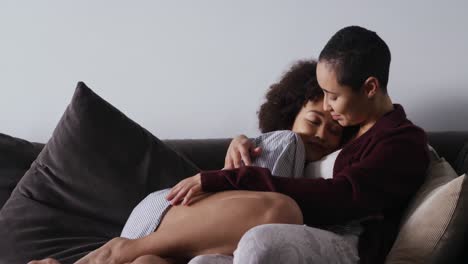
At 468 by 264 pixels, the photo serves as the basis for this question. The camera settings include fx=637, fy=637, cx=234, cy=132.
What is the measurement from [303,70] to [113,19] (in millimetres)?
726

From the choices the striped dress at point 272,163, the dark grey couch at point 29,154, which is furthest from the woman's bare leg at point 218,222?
the dark grey couch at point 29,154

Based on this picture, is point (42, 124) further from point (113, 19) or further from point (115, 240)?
point (115, 240)

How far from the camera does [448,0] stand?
6.03 ft

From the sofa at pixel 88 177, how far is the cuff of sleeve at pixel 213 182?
14.5 inches

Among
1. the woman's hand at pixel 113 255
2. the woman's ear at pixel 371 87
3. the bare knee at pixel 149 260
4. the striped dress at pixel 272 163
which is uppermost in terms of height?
the woman's ear at pixel 371 87

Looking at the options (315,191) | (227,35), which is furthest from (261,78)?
(315,191)

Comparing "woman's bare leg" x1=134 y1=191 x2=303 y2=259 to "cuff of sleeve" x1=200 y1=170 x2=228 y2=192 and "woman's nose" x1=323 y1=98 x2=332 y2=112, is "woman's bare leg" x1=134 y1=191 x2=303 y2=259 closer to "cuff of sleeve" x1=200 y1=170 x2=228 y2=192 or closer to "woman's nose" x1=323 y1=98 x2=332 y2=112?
"cuff of sleeve" x1=200 y1=170 x2=228 y2=192

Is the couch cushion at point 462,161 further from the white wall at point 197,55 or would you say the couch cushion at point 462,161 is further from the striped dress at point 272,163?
the striped dress at point 272,163

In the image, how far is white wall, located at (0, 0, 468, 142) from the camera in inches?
73.2

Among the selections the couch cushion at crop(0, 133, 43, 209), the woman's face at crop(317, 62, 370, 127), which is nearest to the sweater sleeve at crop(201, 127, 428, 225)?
the woman's face at crop(317, 62, 370, 127)

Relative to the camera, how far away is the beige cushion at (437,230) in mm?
1219

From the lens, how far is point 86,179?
68.8 inches

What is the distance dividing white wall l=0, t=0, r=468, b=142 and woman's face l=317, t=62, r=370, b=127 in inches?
17.0

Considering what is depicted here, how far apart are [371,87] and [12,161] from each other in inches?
42.4
